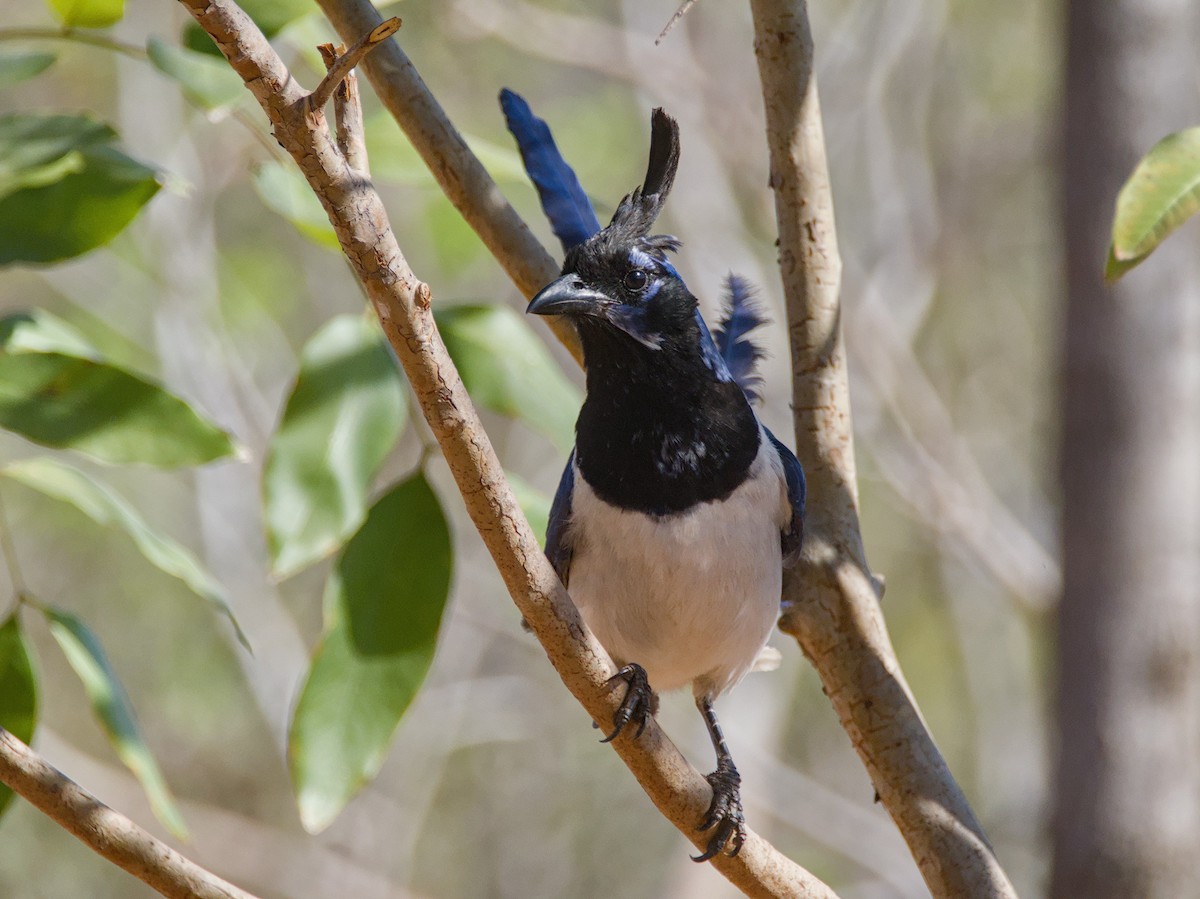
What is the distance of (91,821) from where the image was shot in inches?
71.5

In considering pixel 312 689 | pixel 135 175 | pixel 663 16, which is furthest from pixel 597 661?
Answer: pixel 663 16

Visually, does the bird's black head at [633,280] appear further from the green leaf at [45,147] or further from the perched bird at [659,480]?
the green leaf at [45,147]

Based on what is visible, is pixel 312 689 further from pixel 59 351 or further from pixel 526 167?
pixel 526 167

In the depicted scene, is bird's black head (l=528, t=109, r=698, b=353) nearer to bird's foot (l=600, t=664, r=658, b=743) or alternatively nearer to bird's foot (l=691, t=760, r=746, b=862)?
bird's foot (l=600, t=664, r=658, b=743)

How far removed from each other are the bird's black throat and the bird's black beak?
0.38 ft

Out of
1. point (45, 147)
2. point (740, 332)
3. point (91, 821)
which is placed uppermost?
point (740, 332)

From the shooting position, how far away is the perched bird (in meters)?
2.79

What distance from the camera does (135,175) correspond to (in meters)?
2.60

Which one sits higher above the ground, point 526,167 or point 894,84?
point 894,84

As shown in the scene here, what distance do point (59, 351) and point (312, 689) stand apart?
2.67ft

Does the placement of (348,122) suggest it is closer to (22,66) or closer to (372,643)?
(372,643)

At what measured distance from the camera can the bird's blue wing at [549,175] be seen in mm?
3023

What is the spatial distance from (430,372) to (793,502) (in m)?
1.46

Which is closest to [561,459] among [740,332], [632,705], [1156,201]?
[740,332]
